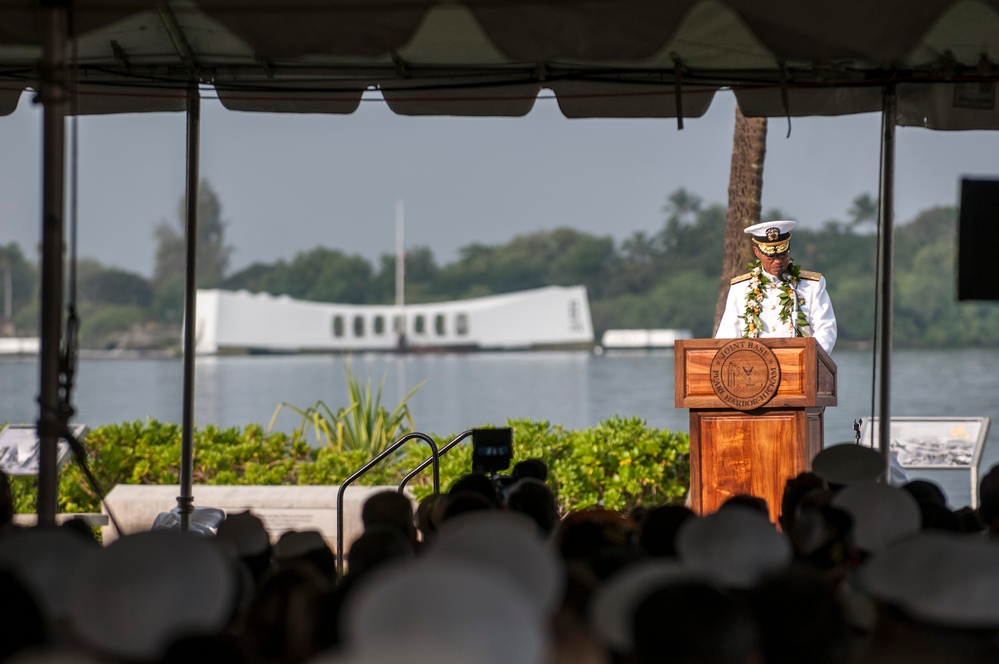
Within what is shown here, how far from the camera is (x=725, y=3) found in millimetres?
2473

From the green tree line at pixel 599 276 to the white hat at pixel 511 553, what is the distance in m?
48.2

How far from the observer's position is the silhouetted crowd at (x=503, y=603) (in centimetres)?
96

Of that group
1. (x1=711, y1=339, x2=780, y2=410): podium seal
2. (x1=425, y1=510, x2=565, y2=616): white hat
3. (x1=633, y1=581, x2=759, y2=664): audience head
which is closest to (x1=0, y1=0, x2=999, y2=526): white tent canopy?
(x1=425, y1=510, x2=565, y2=616): white hat

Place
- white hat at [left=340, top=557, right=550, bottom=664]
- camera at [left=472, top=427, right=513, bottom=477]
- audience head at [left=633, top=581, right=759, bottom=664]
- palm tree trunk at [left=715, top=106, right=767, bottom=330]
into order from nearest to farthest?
white hat at [left=340, top=557, right=550, bottom=664] → audience head at [left=633, top=581, right=759, bottom=664] → camera at [left=472, top=427, right=513, bottom=477] → palm tree trunk at [left=715, top=106, right=767, bottom=330]

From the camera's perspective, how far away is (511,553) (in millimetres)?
1251

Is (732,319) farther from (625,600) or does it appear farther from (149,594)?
(149,594)

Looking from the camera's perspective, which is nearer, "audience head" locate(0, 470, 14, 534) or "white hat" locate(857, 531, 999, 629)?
"white hat" locate(857, 531, 999, 629)

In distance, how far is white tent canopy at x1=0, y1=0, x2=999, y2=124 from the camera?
8.09 ft

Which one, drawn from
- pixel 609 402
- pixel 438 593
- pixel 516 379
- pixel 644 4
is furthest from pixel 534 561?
pixel 516 379

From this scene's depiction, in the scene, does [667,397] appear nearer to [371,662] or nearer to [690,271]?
[690,271]

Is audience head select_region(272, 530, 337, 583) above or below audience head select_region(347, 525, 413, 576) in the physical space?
below

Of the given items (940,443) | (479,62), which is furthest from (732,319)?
(479,62)

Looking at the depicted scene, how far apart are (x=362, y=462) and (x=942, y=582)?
7.05 m

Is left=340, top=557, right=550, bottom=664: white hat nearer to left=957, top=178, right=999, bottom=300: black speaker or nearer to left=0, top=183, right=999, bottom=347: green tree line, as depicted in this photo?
left=957, top=178, right=999, bottom=300: black speaker
